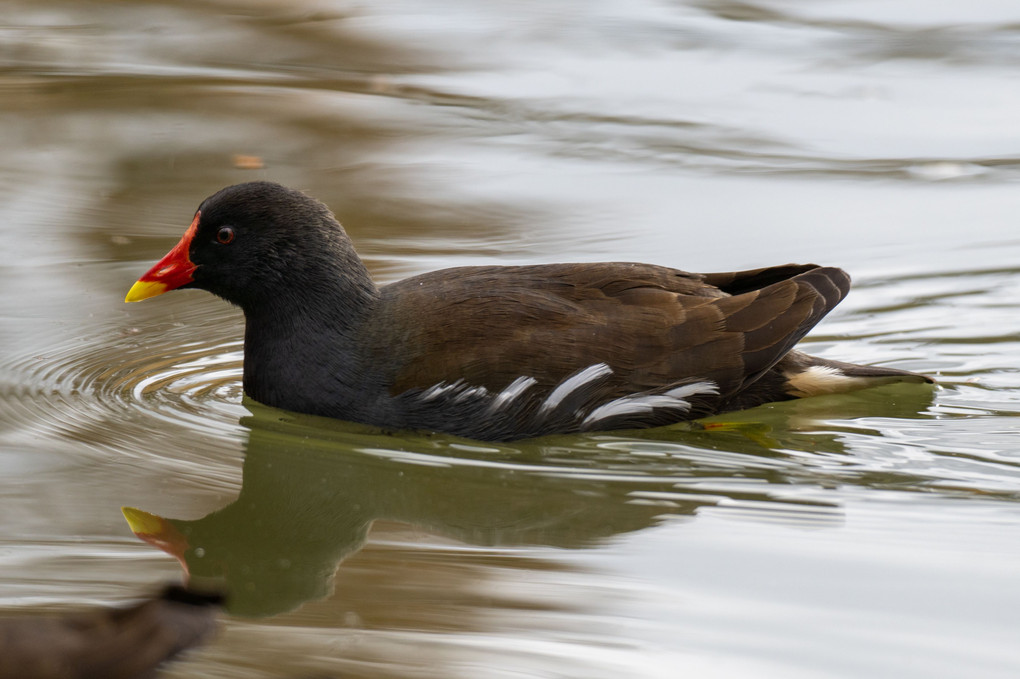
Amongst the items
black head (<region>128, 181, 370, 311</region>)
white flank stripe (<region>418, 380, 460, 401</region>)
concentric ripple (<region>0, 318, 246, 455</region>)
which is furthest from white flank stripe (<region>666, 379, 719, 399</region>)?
concentric ripple (<region>0, 318, 246, 455</region>)

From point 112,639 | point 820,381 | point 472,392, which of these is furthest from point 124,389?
point 112,639

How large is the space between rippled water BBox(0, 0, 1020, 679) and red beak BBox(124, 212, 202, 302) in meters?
0.40

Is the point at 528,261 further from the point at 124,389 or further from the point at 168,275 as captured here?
the point at 124,389

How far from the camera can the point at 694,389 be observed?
5121 millimetres

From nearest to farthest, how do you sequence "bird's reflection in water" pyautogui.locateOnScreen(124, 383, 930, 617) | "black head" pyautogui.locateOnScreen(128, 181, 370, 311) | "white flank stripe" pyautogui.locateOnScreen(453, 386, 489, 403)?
1. "bird's reflection in water" pyautogui.locateOnScreen(124, 383, 930, 617)
2. "white flank stripe" pyautogui.locateOnScreen(453, 386, 489, 403)
3. "black head" pyautogui.locateOnScreen(128, 181, 370, 311)

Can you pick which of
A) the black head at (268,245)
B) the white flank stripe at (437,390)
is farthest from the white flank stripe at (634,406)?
the black head at (268,245)

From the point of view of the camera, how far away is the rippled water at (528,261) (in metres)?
3.56

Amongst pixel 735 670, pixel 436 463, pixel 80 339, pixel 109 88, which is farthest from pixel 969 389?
pixel 109 88

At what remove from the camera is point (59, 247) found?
711 centimetres

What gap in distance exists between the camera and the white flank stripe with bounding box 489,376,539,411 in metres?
4.98

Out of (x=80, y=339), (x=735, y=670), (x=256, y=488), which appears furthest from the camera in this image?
(x=80, y=339)

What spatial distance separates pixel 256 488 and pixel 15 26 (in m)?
7.99

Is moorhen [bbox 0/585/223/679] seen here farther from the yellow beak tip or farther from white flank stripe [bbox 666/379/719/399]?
white flank stripe [bbox 666/379/719/399]

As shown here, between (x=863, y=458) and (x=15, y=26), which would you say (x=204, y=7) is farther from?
(x=863, y=458)
